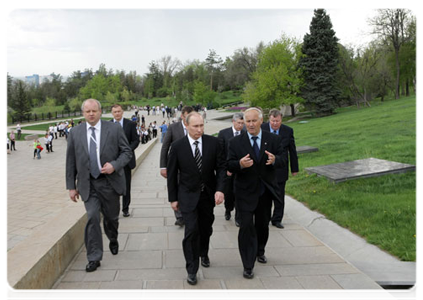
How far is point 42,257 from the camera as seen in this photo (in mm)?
3705

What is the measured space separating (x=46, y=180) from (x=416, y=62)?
44300mm

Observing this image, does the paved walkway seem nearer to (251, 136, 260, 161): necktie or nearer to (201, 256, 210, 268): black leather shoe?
(201, 256, 210, 268): black leather shoe

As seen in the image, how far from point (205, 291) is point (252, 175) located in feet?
4.45

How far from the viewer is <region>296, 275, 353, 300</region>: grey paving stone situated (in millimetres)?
3635

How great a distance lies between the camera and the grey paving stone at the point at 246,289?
366 centimetres

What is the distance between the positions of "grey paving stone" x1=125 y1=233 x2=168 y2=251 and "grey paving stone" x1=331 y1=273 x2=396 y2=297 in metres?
2.44

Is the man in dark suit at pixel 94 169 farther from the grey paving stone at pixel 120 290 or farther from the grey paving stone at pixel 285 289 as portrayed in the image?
the grey paving stone at pixel 285 289

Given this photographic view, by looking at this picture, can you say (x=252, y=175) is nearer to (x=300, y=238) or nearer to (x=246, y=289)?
(x=246, y=289)

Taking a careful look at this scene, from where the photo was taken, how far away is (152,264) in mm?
4574

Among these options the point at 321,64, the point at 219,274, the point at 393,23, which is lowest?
the point at 219,274

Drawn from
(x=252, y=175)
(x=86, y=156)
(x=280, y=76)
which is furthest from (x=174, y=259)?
(x=280, y=76)

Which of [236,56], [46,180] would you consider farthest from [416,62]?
[46,180]

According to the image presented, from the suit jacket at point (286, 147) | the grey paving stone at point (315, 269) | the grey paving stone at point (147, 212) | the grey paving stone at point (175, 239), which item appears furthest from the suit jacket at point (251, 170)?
the grey paving stone at point (147, 212)

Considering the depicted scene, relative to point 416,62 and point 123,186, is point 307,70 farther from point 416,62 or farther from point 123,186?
point 123,186
